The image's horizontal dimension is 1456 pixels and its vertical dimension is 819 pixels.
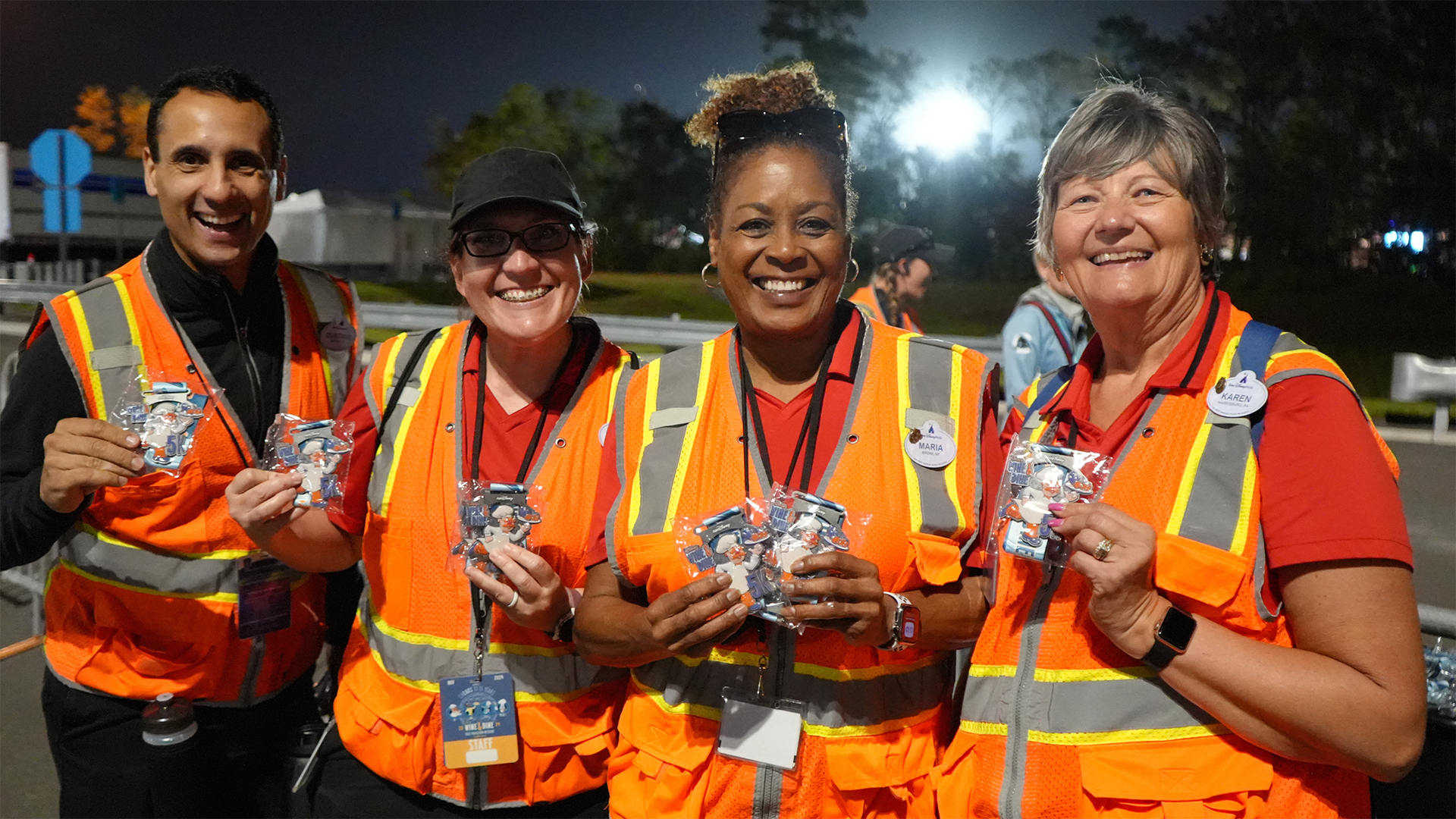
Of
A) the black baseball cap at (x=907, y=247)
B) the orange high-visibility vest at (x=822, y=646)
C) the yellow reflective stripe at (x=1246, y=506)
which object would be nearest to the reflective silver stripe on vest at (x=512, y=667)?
the orange high-visibility vest at (x=822, y=646)

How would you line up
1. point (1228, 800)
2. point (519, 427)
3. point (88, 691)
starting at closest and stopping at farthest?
point (1228, 800) → point (519, 427) → point (88, 691)

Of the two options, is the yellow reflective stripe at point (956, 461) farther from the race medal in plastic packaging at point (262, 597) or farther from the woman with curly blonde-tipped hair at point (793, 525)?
the race medal in plastic packaging at point (262, 597)

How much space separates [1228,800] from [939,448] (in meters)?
0.93

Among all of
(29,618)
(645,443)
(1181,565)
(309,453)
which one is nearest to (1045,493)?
(1181,565)

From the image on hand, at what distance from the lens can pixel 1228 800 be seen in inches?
79.3

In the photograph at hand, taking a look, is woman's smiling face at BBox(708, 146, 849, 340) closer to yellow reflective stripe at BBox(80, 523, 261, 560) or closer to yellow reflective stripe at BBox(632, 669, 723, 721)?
yellow reflective stripe at BBox(632, 669, 723, 721)

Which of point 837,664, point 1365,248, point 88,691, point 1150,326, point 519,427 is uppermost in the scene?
point 1365,248

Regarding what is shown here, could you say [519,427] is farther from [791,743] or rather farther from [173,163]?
[173,163]

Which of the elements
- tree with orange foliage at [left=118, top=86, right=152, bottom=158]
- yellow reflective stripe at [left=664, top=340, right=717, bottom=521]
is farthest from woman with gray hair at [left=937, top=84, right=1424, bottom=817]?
tree with orange foliage at [left=118, top=86, right=152, bottom=158]

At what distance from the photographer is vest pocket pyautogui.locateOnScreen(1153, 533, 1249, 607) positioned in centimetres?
196

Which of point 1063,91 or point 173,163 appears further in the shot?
point 1063,91

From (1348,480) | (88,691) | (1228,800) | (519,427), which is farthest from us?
(88,691)

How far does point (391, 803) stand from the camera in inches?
105

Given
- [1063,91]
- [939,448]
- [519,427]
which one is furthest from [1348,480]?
[1063,91]
